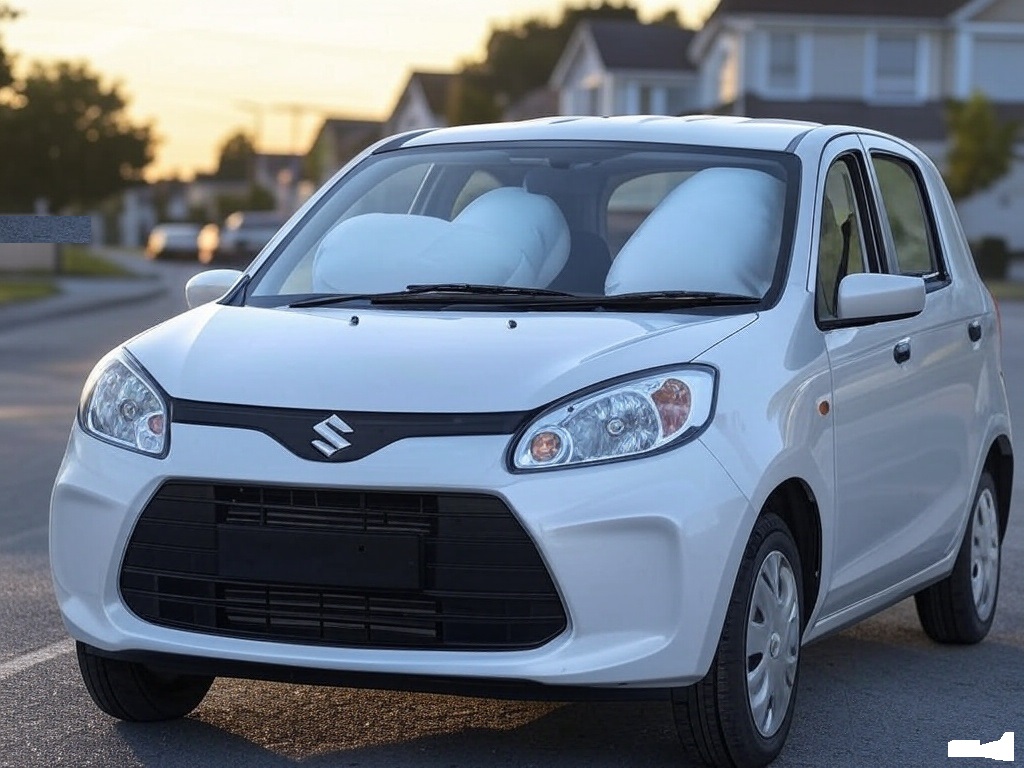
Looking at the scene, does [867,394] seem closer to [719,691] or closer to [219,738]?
[719,691]

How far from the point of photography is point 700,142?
6.04 metres

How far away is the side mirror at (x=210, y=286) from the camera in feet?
19.6

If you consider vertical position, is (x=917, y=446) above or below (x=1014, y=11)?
below

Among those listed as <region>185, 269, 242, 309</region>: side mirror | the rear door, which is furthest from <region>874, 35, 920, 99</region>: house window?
<region>185, 269, 242, 309</region>: side mirror

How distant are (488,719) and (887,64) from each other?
1924 inches

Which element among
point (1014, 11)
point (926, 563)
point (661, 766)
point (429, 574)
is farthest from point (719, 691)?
point (1014, 11)

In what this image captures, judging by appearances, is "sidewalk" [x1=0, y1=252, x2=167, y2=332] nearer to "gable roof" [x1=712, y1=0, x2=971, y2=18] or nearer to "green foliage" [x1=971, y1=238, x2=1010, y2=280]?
"gable roof" [x1=712, y1=0, x2=971, y2=18]

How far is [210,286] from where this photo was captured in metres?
5.98

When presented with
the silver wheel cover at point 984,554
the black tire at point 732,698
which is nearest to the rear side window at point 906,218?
the silver wheel cover at point 984,554

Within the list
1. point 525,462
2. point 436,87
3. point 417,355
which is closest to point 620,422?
point 525,462

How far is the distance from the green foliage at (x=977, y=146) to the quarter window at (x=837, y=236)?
40.0 m

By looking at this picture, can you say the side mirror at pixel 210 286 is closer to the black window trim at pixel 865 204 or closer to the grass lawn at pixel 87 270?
the black window trim at pixel 865 204

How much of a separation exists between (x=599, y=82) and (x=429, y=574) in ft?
198

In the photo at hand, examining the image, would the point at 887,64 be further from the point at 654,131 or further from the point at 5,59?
the point at 654,131
